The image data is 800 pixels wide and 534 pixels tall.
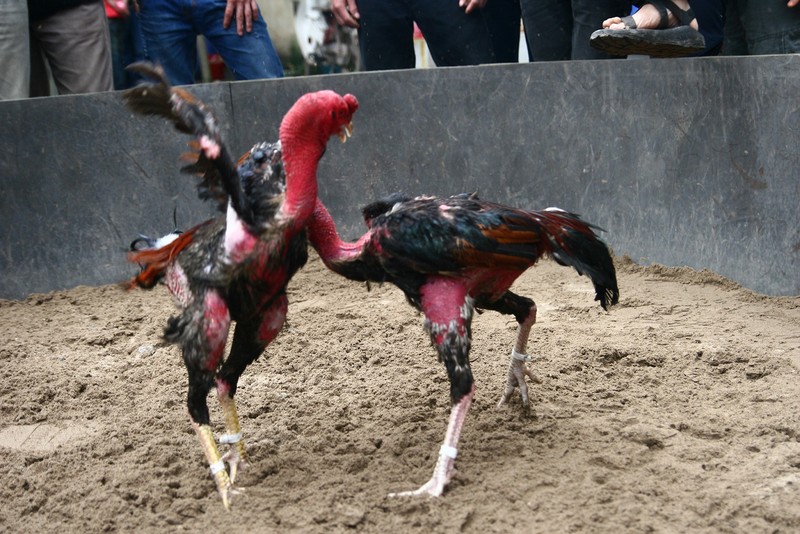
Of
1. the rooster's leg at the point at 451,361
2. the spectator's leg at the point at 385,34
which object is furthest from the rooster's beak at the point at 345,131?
the spectator's leg at the point at 385,34

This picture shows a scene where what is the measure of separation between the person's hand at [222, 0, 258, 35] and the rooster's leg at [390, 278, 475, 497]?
3597mm

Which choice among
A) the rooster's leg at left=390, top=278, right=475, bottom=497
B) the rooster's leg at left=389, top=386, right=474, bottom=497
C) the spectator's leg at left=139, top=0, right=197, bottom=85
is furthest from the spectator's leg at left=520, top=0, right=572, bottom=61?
the rooster's leg at left=389, top=386, right=474, bottom=497

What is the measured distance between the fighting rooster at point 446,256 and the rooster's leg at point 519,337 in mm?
367

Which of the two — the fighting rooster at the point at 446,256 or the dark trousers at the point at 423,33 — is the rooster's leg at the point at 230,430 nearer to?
the fighting rooster at the point at 446,256

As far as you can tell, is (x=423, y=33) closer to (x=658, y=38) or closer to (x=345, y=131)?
(x=658, y=38)

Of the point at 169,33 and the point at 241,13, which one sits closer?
the point at 241,13

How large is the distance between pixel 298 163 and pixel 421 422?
127cm

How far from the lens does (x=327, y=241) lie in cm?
313

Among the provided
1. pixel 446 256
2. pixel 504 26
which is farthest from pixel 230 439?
pixel 504 26

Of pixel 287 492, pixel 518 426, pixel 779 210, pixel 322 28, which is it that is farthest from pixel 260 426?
pixel 322 28

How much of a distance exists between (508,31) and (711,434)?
384cm

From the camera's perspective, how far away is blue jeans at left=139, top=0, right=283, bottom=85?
20.1ft

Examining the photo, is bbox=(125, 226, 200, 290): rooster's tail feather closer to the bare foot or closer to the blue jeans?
the bare foot

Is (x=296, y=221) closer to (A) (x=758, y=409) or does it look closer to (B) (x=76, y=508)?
(B) (x=76, y=508)
